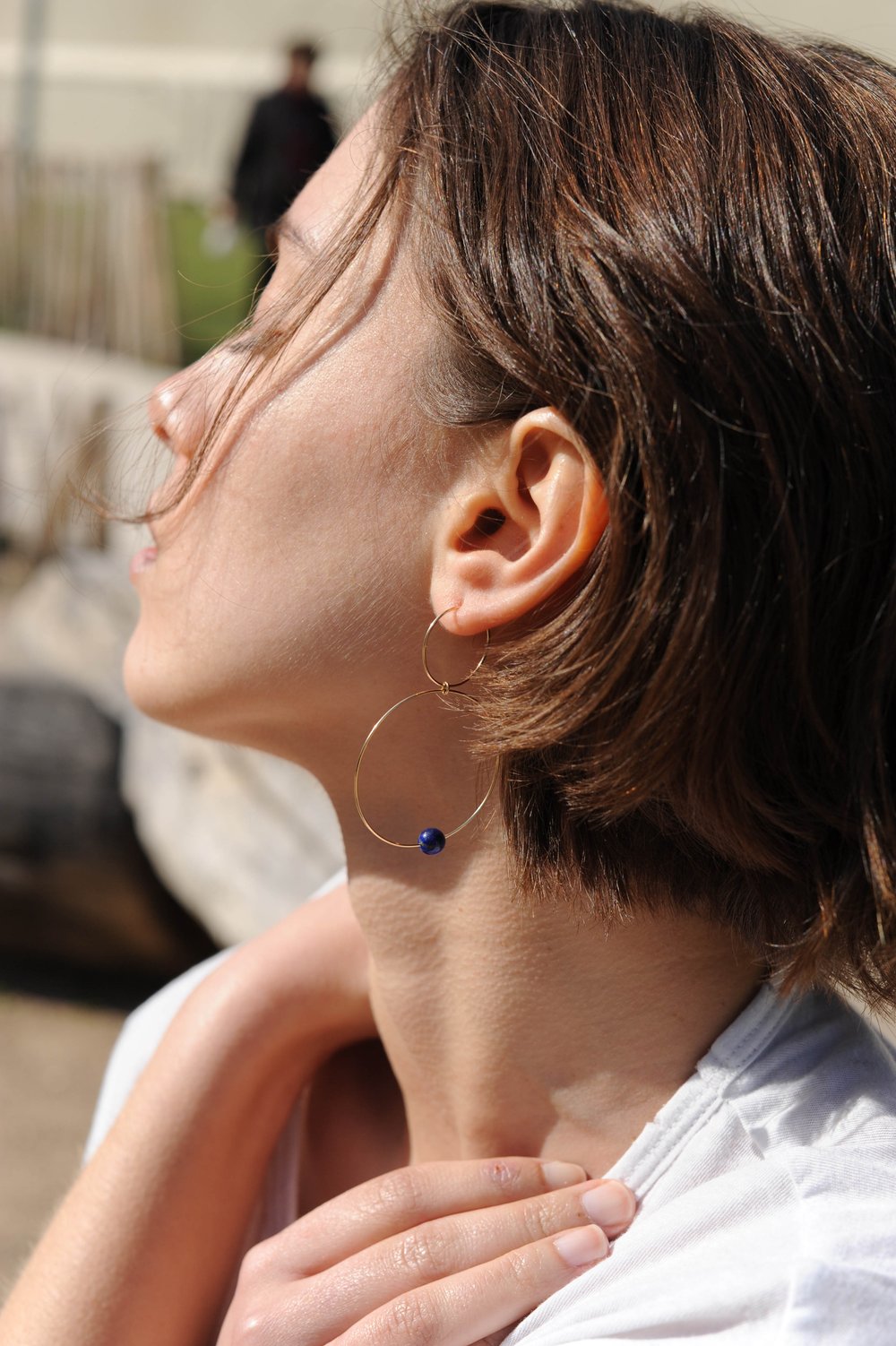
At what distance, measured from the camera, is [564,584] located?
1276 mm

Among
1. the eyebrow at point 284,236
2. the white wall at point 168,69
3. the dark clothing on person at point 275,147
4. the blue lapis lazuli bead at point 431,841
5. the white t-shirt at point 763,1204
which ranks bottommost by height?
the white t-shirt at point 763,1204

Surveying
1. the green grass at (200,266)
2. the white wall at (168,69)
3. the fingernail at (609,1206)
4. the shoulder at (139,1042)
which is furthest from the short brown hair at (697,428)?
the white wall at (168,69)

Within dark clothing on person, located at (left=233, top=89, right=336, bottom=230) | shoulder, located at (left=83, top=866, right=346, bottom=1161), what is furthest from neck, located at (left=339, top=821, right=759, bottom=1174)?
dark clothing on person, located at (left=233, top=89, right=336, bottom=230)

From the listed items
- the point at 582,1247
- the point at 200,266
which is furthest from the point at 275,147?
the point at 582,1247

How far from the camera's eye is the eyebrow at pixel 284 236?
4.69ft

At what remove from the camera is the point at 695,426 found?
3.76ft

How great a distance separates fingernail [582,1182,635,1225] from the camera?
126 cm

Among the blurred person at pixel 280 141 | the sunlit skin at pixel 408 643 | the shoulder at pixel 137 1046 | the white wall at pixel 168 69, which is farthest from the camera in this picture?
the white wall at pixel 168 69

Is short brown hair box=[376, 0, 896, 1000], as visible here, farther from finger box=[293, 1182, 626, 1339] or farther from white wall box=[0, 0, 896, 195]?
Answer: white wall box=[0, 0, 896, 195]

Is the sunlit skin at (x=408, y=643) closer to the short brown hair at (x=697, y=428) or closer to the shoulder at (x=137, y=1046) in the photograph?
the short brown hair at (x=697, y=428)

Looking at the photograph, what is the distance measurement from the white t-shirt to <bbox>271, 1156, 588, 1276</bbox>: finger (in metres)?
0.10

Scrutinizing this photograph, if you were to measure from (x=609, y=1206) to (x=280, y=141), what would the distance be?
9939mm

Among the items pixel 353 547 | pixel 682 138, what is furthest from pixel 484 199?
pixel 353 547

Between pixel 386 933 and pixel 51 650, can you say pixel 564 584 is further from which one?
pixel 51 650
